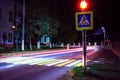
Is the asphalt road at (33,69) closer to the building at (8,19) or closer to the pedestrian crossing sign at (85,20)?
the pedestrian crossing sign at (85,20)

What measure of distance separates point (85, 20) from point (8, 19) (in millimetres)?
37130

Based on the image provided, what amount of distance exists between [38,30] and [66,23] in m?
18.8

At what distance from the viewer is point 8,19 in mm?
49531

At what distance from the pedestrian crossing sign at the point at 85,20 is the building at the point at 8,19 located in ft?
103

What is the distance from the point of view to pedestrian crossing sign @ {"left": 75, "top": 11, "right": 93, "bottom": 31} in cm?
1380

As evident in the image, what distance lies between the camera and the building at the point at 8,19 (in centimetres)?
4684

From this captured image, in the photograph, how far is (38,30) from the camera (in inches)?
1954

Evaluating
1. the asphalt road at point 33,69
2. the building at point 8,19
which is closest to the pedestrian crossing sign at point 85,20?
the asphalt road at point 33,69

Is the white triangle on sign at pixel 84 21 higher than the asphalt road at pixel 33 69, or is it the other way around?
the white triangle on sign at pixel 84 21

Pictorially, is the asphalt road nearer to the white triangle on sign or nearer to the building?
the white triangle on sign

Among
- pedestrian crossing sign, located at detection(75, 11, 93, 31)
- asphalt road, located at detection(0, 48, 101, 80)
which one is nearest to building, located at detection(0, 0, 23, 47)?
asphalt road, located at detection(0, 48, 101, 80)

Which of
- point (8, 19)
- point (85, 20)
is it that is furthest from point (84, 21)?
point (8, 19)

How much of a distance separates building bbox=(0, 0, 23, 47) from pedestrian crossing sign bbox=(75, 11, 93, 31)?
31541mm

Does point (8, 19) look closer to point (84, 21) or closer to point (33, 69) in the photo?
point (33, 69)
